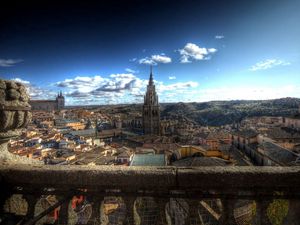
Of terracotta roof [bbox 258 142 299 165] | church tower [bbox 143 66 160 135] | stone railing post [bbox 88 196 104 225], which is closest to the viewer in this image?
stone railing post [bbox 88 196 104 225]

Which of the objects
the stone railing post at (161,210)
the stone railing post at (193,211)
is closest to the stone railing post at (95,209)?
the stone railing post at (161,210)

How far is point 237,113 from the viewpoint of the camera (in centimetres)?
13975

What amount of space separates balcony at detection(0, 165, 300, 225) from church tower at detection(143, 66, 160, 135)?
2809 inches

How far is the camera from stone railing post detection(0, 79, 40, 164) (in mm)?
2226

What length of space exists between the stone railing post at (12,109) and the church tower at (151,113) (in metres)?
71.4

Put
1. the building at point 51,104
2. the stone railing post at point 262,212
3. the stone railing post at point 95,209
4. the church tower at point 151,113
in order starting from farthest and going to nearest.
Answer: the building at point 51,104, the church tower at point 151,113, the stone railing post at point 95,209, the stone railing post at point 262,212

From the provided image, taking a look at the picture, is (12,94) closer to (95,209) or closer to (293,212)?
(95,209)

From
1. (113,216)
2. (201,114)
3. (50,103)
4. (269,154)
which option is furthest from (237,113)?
(113,216)

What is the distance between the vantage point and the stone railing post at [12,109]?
7.30ft

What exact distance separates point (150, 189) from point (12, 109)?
165 centimetres

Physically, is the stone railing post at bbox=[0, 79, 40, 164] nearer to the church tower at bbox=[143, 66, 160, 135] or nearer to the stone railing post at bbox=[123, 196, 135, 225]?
the stone railing post at bbox=[123, 196, 135, 225]

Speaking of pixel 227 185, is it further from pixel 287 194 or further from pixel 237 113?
pixel 237 113

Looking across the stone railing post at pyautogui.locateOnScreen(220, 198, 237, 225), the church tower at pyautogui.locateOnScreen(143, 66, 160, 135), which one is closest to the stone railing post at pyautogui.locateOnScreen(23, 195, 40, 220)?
the stone railing post at pyautogui.locateOnScreen(220, 198, 237, 225)

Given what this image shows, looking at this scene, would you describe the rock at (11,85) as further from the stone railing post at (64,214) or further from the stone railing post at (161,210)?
the stone railing post at (161,210)
